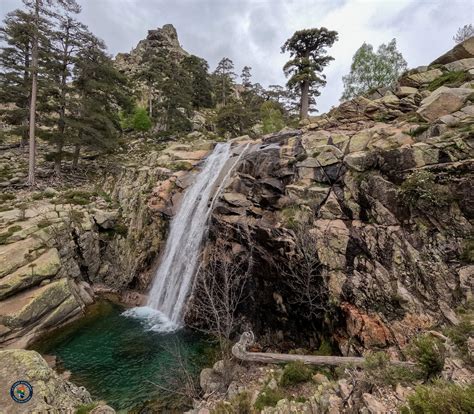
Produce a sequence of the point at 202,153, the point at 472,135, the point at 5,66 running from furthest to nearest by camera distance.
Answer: the point at 202,153 < the point at 5,66 < the point at 472,135

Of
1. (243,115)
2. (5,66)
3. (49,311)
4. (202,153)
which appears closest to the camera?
(49,311)

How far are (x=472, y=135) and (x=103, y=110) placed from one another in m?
28.2

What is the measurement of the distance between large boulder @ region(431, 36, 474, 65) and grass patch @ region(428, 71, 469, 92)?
246cm

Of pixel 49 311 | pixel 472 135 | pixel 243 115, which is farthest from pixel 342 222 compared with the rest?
pixel 243 115

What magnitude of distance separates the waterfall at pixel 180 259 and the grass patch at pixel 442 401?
12.3 metres

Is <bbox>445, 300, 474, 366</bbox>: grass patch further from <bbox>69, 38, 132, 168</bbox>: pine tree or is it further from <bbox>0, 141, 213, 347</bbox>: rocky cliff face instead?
<bbox>69, 38, 132, 168</bbox>: pine tree

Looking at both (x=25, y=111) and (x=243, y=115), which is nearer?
(x=25, y=111)

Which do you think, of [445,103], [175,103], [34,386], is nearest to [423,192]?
[445,103]

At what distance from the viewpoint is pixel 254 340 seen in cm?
1207

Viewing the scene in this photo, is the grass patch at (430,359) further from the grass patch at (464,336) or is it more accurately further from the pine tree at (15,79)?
the pine tree at (15,79)

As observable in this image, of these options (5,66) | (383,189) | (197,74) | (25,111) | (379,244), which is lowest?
(379,244)

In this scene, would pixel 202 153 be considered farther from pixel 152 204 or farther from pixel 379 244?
pixel 379 244

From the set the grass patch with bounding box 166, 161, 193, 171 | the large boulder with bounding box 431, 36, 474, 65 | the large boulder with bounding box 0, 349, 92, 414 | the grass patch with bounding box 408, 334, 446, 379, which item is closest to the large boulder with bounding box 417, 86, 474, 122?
the large boulder with bounding box 431, 36, 474, 65

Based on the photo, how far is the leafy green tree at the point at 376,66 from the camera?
2741 centimetres
